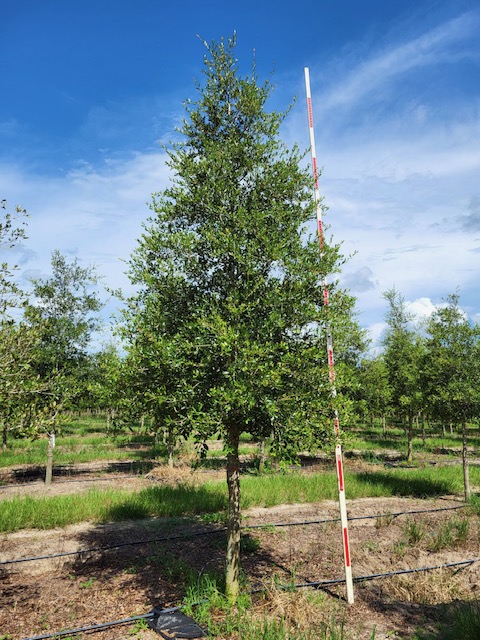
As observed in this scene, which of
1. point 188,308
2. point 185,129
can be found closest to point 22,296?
point 188,308

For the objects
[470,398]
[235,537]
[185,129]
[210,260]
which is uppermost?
[185,129]

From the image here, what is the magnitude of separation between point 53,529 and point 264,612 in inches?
295

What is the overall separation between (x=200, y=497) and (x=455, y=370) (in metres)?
10.1

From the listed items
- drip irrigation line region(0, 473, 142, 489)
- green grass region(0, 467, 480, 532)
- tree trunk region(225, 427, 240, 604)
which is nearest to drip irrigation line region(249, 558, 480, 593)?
tree trunk region(225, 427, 240, 604)

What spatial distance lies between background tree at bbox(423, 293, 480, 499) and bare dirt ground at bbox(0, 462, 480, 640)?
3.88 meters

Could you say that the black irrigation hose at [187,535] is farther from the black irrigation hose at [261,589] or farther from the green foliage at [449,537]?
the black irrigation hose at [261,589]

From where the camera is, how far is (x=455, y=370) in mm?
16844

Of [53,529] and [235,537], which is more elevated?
[235,537]

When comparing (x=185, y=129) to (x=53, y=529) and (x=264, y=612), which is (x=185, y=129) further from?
(x=53, y=529)

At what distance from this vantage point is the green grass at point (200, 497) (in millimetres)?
12789

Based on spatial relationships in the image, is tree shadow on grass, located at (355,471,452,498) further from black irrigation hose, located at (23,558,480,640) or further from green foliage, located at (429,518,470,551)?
black irrigation hose, located at (23,558,480,640)

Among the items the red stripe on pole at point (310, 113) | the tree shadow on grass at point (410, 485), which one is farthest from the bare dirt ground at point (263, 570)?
the red stripe on pole at point (310, 113)

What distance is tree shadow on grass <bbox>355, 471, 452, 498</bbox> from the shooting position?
1741 centimetres

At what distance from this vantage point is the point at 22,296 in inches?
270
